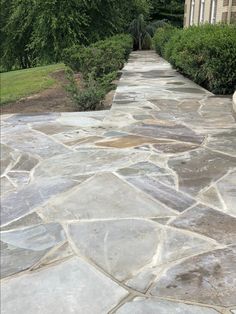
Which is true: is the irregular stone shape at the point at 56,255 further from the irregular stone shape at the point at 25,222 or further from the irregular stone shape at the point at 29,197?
the irregular stone shape at the point at 29,197

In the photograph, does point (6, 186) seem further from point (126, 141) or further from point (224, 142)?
point (224, 142)

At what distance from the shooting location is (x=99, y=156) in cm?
500

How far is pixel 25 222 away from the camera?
3539mm

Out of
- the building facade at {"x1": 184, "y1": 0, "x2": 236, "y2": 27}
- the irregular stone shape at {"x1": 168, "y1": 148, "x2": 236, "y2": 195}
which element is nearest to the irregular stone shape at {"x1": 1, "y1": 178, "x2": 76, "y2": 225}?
the irregular stone shape at {"x1": 168, "y1": 148, "x2": 236, "y2": 195}

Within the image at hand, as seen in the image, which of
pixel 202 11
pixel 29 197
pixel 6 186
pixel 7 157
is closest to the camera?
pixel 29 197

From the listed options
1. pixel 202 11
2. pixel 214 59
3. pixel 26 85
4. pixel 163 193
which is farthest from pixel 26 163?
pixel 202 11

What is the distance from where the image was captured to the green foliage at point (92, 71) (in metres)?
7.97

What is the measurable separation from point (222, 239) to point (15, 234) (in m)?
1.53

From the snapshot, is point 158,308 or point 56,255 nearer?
point 158,308

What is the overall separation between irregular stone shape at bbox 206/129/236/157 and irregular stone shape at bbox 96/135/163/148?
717 mm

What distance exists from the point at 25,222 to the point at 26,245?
38 cm

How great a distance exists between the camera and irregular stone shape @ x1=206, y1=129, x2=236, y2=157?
16.4 feet

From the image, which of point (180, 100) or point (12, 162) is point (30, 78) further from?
point (12, 162)

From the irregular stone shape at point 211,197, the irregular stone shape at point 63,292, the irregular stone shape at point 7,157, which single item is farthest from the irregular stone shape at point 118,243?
the irregular stone shape at point 7,157
